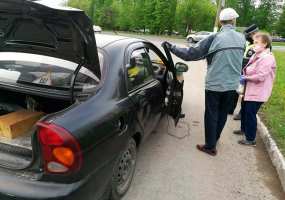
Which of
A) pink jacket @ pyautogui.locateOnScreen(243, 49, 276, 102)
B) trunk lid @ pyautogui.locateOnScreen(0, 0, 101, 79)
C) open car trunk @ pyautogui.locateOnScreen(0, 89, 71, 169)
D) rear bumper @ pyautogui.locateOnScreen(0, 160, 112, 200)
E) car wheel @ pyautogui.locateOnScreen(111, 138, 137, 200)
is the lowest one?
car wheel @ pyautogui.locateOnScreen(111, 138, 137, 200)

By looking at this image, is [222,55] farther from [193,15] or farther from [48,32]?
[193,15]

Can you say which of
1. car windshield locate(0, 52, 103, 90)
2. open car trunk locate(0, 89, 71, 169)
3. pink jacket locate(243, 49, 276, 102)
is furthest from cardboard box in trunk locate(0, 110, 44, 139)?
pink jacket locate(243, 49, 276, 102)

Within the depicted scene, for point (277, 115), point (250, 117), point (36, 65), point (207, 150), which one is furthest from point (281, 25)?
point (36, 65)

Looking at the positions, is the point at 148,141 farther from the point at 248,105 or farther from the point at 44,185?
the point at 44,185

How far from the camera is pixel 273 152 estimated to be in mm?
4883

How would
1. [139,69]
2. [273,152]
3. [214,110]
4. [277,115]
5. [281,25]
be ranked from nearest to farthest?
[139,69]
[214,110]
[273,152]
[277,115]
[281,25]

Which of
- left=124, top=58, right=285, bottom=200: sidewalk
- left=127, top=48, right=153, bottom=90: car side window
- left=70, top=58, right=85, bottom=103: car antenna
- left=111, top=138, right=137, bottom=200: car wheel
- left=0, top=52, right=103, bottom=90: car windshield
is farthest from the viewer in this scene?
left=124, top=58, right=285, bottom=200: sidewalk

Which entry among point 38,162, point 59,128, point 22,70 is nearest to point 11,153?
point 38,162

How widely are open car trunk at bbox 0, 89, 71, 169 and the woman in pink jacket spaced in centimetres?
289

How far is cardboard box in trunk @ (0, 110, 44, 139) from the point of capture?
3.09 metres

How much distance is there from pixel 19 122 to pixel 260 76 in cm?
333

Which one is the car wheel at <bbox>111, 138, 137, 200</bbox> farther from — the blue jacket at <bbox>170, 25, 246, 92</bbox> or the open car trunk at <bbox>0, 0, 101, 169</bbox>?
the blue jacket at <bbox>170, 25, 246, 92</bbox>

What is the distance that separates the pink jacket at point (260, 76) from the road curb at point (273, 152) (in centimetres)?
66

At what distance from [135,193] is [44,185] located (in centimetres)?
139
